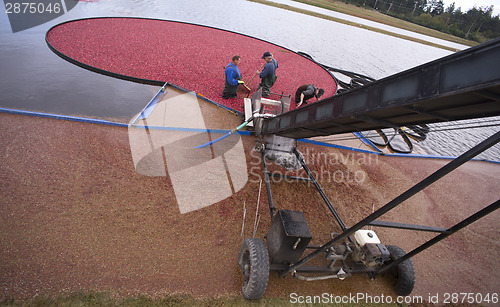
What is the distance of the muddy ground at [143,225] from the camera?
14.3ft

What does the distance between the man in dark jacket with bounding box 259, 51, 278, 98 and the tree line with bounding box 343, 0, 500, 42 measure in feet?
212

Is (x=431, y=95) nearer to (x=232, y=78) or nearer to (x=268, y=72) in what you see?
(x=232, y=78)

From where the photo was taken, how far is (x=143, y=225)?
527 centimetres

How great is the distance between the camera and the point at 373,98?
3.55 meters

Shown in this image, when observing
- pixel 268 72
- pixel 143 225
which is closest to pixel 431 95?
pixel 143 225

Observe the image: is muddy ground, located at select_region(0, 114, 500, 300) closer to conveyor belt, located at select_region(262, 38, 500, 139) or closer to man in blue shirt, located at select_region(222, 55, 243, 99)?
man in blue shirt, located at select_region(222, 55, 243, 99)

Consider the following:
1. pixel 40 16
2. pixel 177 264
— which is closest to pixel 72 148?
pixel 177 264

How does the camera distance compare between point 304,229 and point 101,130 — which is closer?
point 304,229

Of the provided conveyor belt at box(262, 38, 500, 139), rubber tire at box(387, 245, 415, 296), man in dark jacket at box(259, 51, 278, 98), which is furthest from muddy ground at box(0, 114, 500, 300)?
man in dark jacket at box(259, 51, 278, 98)

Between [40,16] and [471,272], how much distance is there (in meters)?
25.5

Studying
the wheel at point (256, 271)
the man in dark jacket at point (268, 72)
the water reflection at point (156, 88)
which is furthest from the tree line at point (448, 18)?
the wheel at point (256, 271)

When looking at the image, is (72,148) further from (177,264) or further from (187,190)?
(177,264)

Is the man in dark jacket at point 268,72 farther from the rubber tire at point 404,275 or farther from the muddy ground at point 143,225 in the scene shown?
the rubber tire at point 404,275

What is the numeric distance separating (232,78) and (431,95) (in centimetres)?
815
